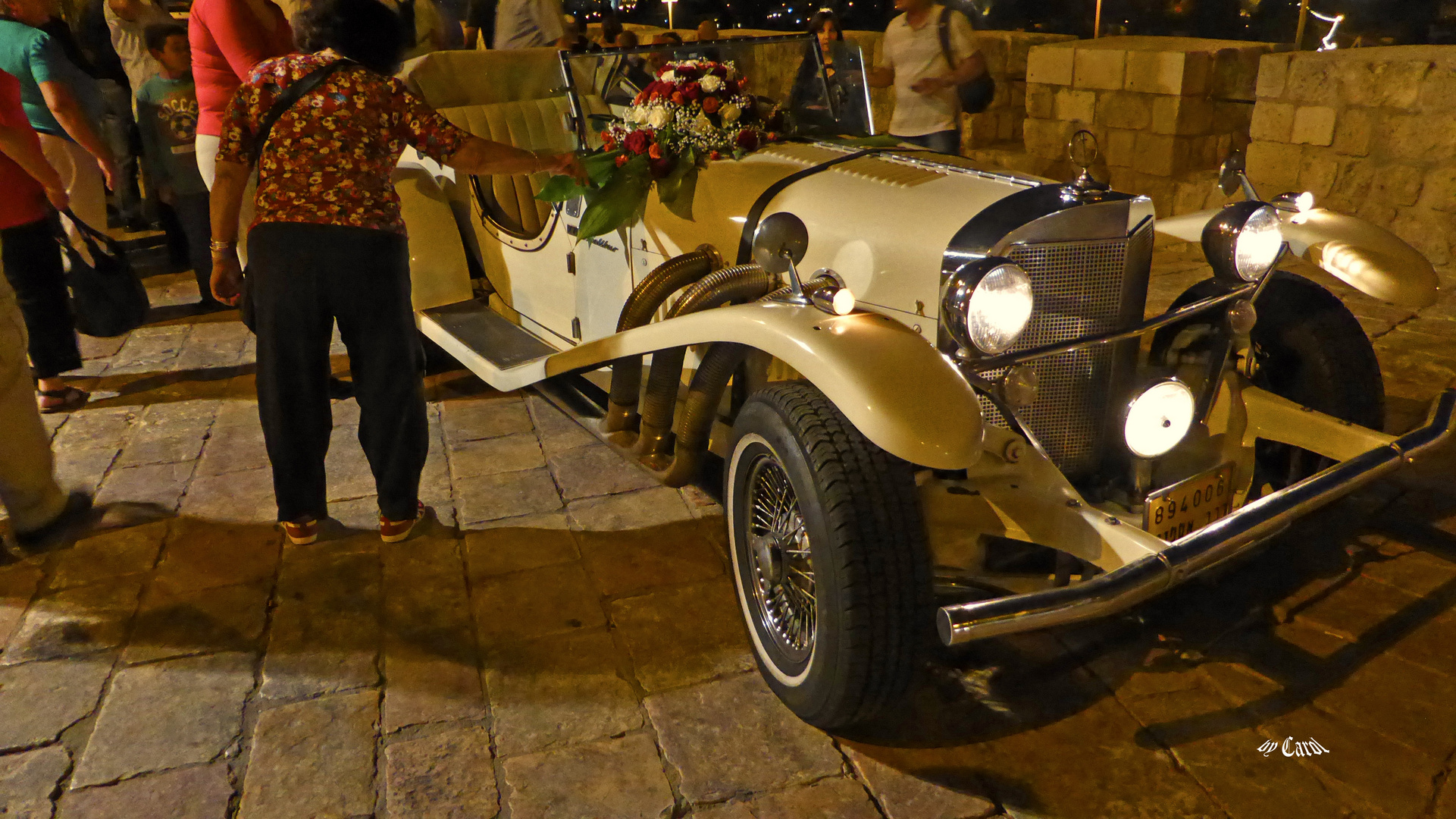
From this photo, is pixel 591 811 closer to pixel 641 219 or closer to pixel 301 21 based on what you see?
pixel 641 219

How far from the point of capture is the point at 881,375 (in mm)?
2143

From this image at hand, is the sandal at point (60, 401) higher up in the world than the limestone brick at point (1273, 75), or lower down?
lower down

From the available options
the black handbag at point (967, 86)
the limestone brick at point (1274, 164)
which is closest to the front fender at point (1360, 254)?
the black handbag at point (967, 86)

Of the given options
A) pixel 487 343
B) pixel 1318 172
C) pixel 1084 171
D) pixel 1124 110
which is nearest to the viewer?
pixel 1084 171

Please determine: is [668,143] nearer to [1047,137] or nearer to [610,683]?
[610,683]

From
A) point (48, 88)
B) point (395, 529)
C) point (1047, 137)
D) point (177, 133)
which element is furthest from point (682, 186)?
point (1047, 137)

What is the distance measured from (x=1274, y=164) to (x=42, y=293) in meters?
7.37

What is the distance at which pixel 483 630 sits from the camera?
2.91 metres

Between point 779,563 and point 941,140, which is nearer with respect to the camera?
point 779,563

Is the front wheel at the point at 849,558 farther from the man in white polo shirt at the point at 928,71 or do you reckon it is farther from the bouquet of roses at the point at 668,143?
the man in white polo shirt at the point at 928,71

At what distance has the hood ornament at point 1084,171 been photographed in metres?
2.60

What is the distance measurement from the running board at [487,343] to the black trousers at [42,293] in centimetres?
172

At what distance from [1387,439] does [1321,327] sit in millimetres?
577

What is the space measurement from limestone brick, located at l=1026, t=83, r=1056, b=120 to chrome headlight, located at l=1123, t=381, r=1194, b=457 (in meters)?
6.01
